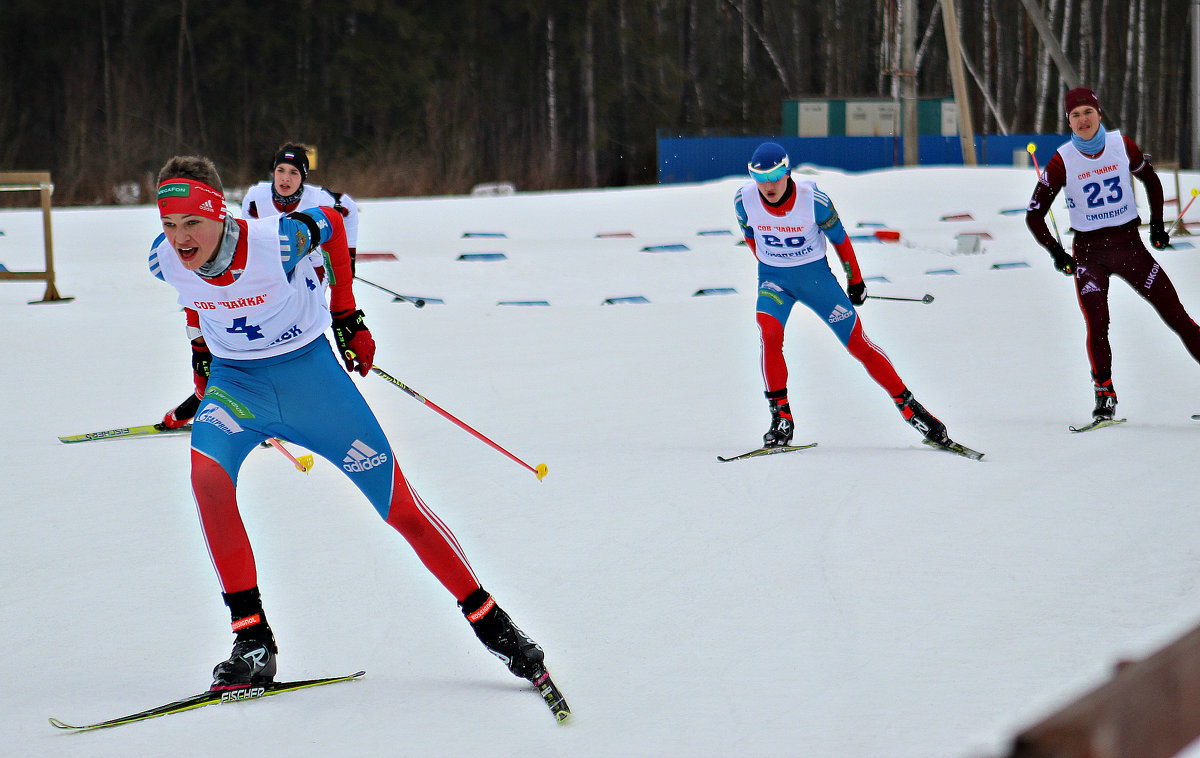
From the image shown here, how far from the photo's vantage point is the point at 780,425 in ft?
20.9

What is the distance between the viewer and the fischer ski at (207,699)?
312 centimetres

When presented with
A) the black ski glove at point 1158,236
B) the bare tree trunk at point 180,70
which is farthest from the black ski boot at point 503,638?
the bare tree trunk at point 180,70

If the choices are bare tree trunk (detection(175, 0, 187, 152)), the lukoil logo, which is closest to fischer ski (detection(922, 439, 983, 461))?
the lukoil logo

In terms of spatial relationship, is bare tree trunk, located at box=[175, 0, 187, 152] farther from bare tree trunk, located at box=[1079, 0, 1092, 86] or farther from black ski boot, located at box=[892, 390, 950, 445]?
bare tree trunk, located at box=[1079, 0, 1092, 86]

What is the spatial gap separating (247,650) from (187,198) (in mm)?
1171

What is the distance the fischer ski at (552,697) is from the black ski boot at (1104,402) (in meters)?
4.35

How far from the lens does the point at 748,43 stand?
143 ft

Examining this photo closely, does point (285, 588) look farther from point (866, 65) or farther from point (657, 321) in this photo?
point (866, 65)

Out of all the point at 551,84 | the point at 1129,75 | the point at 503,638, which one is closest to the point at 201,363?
the point at 503,638

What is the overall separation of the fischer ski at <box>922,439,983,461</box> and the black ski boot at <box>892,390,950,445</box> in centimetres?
2

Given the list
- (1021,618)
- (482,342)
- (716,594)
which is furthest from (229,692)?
(482,342)

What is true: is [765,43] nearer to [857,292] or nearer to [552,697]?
[857,292]

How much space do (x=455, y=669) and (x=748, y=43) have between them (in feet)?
139

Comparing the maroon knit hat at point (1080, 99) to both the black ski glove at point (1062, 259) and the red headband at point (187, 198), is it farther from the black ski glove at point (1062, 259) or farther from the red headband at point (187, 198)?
the red headband at point (187, 198)
